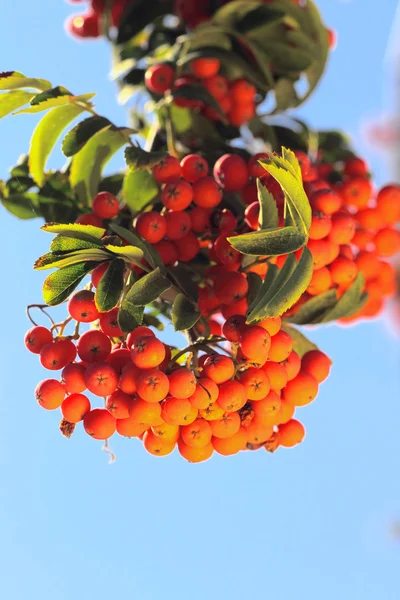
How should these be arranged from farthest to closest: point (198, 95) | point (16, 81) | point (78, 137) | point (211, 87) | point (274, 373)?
point (211, 87)
point (198, 95)
point (78, 137)
point (16, 81)
point (274, 373)

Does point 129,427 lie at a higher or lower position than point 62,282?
lower

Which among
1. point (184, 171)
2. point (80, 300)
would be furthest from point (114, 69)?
point (80, 300)

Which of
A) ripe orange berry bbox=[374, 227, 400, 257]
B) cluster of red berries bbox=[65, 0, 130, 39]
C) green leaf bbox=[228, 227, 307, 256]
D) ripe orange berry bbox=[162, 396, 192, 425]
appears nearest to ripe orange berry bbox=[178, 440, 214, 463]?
ripe orange berry bbox=[162, 396, 192, 425]

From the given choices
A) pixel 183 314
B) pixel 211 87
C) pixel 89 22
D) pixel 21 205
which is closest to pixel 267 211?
pixel 183 314

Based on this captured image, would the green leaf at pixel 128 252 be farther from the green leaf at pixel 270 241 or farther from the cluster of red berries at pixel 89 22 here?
the cluster of red berries at pixel 89 22

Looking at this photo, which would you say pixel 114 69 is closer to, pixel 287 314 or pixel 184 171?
pixel 184 171

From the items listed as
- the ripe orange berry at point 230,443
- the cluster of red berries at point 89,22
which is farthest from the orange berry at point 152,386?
the cluster of red berries at point 89,22

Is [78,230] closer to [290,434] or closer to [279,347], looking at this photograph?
[279,347]

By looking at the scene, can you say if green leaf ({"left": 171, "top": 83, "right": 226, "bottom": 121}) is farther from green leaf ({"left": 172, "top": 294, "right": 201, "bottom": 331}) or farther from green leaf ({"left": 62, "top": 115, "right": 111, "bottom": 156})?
green leaf ({"left": 172, "top": 294, "right": 201, "bottom": 331})
